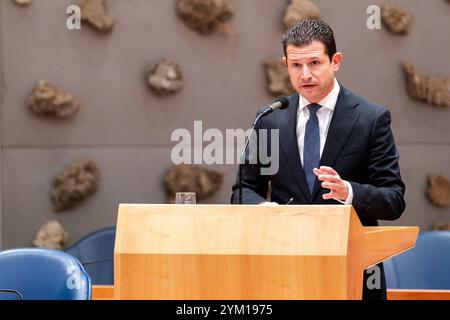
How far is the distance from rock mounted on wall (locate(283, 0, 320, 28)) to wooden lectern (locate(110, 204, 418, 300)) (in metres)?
2.79

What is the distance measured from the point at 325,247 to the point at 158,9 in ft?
10.0

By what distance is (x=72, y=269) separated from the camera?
3.11 meters

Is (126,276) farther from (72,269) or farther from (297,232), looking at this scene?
(72,269)

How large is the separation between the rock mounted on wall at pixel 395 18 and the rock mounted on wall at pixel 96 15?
146 cm

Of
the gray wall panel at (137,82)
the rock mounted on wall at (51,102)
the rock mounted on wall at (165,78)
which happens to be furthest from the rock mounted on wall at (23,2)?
the rock mounted on wall at (165,78)

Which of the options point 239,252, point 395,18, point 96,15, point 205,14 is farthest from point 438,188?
point 239,252

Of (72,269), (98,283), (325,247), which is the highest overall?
(325,247)

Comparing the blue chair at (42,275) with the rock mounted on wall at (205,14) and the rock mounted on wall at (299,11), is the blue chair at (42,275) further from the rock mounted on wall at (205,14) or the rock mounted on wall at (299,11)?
the rock mounted on wall at (299,11)

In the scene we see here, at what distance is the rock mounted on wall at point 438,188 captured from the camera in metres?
5.17

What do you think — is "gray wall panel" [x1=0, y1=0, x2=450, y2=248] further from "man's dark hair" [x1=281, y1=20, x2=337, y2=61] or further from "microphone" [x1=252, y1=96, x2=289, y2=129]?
"microphone" [x1=252, y1=96, x2=289, y2=129]

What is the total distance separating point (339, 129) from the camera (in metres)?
2.93

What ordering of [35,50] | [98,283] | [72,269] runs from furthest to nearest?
[35,50] < [98,283] < [72,269]

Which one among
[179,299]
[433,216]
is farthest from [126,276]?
[433,216]

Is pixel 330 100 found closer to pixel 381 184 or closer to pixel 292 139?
pixel 292 139
